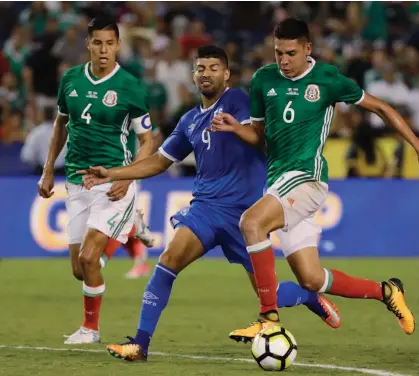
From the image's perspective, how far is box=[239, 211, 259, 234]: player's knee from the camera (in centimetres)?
777

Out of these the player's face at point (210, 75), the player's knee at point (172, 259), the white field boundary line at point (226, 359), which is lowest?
the white field boundary line at point (226, 359)

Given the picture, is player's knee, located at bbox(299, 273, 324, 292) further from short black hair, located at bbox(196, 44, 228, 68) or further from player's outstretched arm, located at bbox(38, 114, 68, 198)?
player's outstretched arm, located at bbox(38, 114, 68, 198)

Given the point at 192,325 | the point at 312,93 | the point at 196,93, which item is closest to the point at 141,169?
the point at 312,93

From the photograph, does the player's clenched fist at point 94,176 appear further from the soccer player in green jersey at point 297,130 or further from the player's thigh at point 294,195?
the player's thigh at point 294,195

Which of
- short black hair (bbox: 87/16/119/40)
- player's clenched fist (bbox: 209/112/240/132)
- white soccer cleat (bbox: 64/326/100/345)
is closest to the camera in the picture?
player's clenched fist (bbox: 209/112/240/132)

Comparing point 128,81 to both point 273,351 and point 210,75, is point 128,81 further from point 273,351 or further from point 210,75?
point 273,351

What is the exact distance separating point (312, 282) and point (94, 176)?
1614 mm

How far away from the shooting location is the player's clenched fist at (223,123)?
775 cm

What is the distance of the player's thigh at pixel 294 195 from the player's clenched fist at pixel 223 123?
1.69 ft

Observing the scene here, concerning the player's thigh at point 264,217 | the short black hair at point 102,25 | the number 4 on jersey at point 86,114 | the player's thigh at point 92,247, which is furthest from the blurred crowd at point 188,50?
the player's thigh at point 264,217

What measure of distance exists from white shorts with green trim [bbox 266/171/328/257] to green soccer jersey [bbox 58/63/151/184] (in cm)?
175

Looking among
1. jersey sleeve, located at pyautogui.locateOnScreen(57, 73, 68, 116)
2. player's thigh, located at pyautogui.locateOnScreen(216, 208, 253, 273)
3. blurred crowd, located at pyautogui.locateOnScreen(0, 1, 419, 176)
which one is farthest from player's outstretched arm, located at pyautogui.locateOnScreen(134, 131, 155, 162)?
blurred crowd, located at pyautogui.locateOnScreen(0, 1, 419, 176)

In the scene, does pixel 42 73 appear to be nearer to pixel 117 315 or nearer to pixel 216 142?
pixel 117 315

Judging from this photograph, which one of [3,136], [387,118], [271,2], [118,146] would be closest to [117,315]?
[118,146]
